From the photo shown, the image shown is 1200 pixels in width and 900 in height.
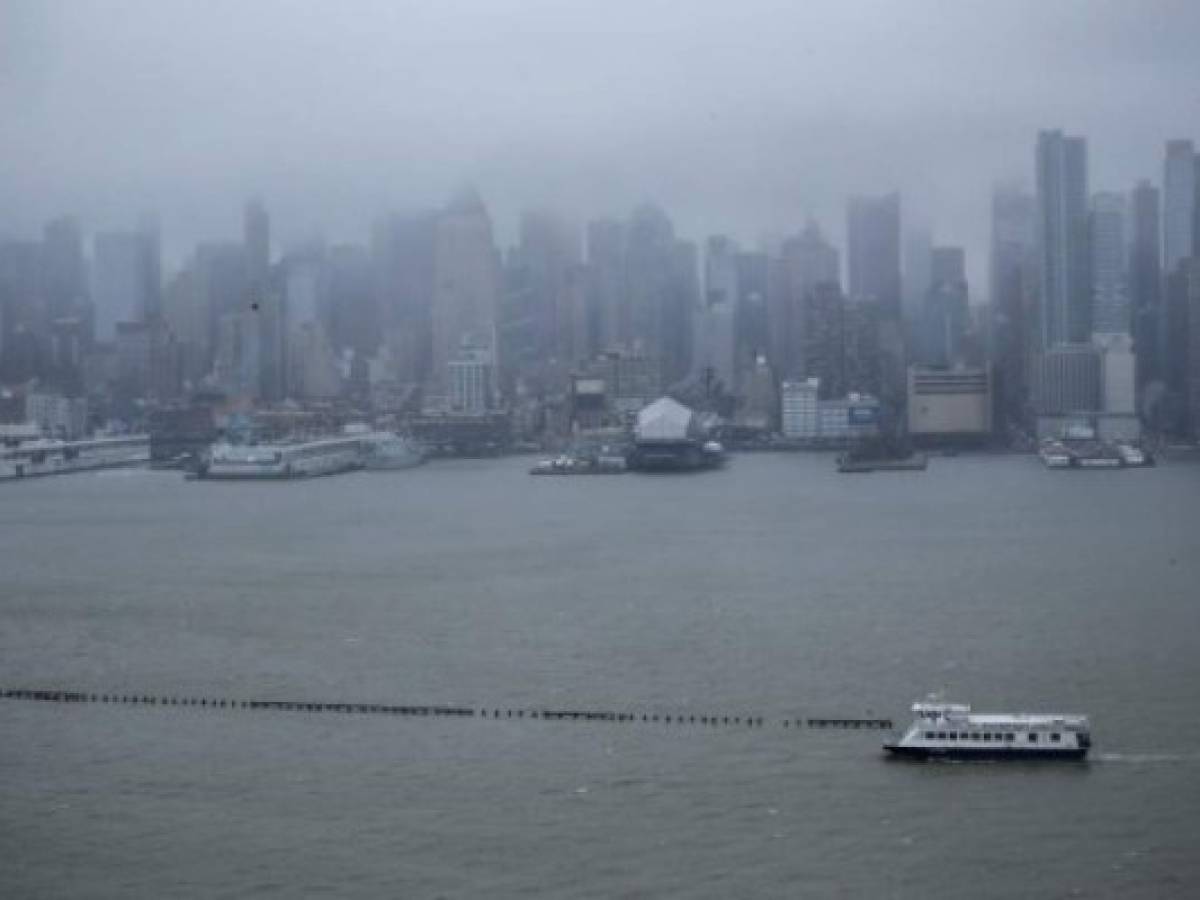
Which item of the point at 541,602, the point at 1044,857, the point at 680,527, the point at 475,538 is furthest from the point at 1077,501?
the point at 1044,857

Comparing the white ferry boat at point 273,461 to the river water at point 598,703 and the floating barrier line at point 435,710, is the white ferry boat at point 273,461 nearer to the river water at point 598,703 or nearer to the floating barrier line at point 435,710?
the river water at point 598,703

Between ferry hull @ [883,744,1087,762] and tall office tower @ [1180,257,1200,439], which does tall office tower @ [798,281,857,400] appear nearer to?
tall office tower @ [1180,257,1200,439]

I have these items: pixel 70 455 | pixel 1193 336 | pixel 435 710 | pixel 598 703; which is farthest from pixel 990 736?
pixel 1193 336

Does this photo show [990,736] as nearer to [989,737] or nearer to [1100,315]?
[989,737]

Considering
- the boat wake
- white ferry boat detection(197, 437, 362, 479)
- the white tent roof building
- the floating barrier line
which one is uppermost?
the white tent roof building

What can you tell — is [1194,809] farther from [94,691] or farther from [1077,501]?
[1077,501]

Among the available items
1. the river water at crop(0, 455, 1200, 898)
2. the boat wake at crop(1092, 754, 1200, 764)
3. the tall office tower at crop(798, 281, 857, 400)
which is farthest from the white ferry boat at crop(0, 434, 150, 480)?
the boat wake at crop(1092, 754, 1200, 764)
